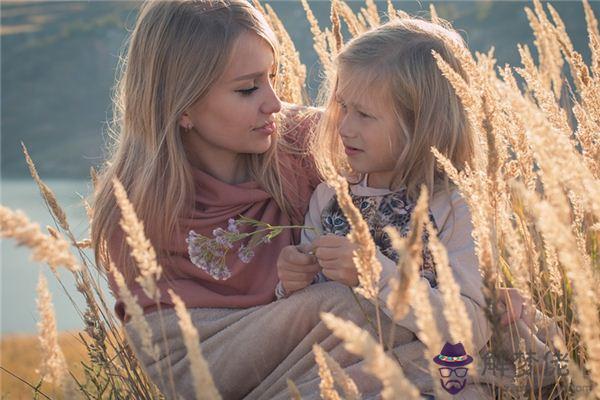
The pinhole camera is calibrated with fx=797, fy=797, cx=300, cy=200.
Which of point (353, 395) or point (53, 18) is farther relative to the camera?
point (53, 18)

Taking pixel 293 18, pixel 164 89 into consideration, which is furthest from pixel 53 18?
pixel 164 89

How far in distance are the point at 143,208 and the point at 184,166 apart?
0.19 metres

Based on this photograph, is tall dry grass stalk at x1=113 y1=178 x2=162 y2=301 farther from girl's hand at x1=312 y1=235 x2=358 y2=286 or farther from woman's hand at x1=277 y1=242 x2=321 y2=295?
woman's hand at x1=277 y1=242 x2=321 y2=295

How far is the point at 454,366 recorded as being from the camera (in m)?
1.88

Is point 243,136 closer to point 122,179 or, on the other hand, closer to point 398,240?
point 122,179

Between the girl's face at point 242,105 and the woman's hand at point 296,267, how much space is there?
22.9 inches

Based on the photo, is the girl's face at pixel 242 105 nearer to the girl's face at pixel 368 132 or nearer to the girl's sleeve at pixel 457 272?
the girl's face at pixel 368 132

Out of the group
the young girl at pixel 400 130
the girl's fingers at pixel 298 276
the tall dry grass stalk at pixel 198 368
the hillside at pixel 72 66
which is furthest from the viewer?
the hillside at pixel 72 66

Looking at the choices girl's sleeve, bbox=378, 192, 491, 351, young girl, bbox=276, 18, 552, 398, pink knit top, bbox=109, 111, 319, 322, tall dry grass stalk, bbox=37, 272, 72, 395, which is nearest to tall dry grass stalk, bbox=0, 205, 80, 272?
tall dry grass stalk, bbox=37, 272, 72, 395

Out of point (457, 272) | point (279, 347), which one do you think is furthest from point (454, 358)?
point (279, 347)

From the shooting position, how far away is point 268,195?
2.63m

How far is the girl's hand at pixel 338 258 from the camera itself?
1.93m

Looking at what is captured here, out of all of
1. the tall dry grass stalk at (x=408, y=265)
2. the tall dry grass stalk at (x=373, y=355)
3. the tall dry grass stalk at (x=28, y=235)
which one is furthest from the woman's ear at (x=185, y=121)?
the tall dry grass stalk at (x=373, y=355)

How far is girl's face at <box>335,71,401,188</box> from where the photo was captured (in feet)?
7.59
